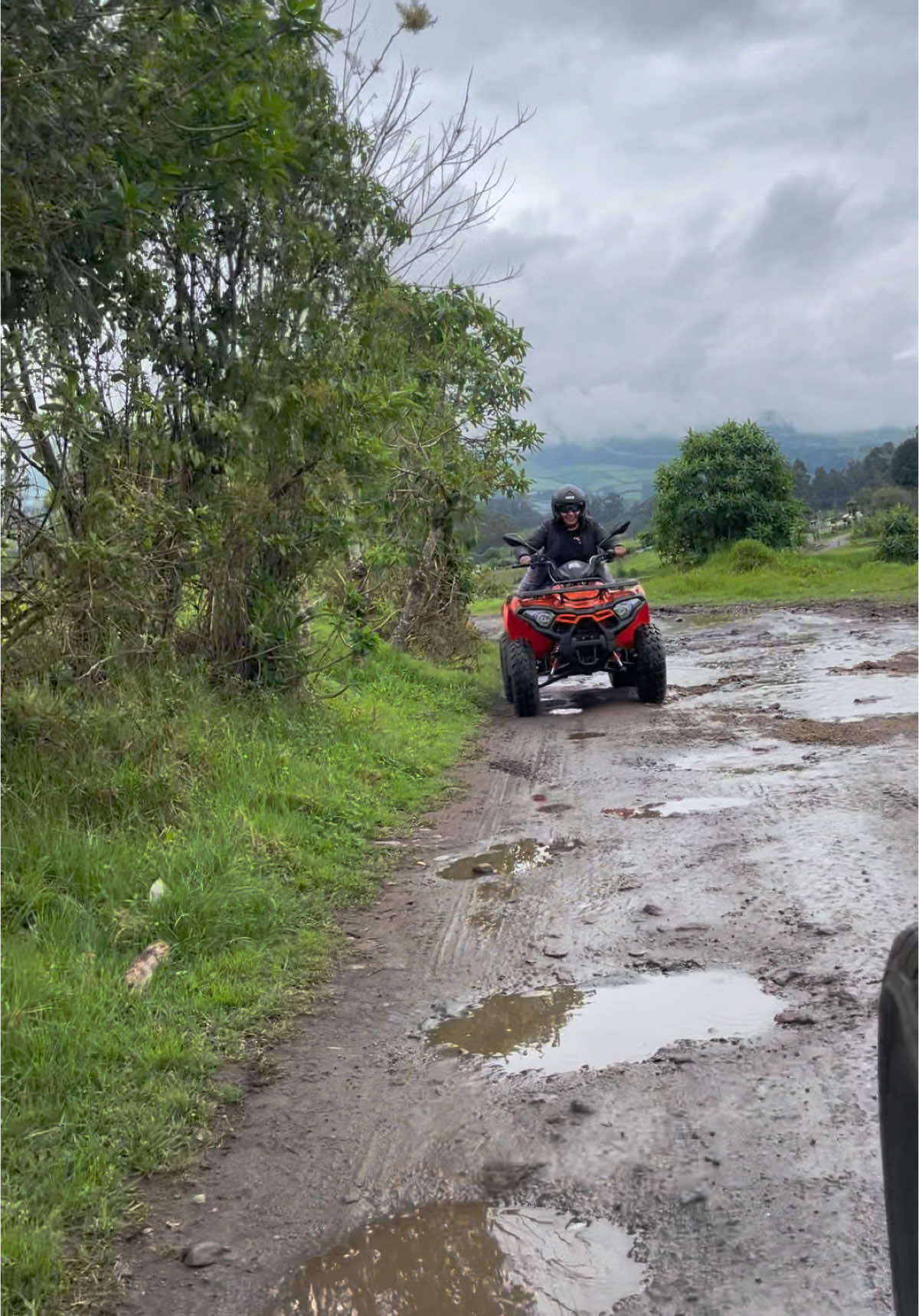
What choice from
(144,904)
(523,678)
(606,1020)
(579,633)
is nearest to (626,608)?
(579,633)

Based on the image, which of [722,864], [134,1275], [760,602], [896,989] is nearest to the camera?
[896,989]

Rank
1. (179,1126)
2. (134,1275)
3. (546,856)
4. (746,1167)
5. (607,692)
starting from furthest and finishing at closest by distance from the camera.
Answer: (607,692)
(546,856)
(179,1126)
(746,1167)
(134,1275)

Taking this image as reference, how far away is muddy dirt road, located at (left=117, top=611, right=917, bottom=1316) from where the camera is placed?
2.97 meters

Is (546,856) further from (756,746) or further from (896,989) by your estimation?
(896,989)

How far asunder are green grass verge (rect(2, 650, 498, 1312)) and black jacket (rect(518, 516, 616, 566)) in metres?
4.41

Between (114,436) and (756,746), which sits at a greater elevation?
(114,436)

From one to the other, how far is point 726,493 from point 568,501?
72.0 ft

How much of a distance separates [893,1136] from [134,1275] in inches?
81.0

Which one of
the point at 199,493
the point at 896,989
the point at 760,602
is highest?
the point at 199,493

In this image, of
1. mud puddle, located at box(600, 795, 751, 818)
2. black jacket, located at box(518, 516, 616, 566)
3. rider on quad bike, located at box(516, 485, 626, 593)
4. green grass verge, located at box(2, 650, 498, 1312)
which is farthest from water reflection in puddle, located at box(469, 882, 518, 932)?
black jacket, located at box(518, 516, 616, 566)

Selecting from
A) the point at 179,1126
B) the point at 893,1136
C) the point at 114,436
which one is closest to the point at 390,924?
the point at 179,1126

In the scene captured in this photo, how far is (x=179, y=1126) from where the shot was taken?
3773mm

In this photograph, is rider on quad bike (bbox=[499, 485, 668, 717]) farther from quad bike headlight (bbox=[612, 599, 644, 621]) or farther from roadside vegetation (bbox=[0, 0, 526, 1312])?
roadside vegetation (bbox=[0, 0, 526, 1312])

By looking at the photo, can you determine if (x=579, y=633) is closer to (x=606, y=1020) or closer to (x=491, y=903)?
(x=491, y=903)
